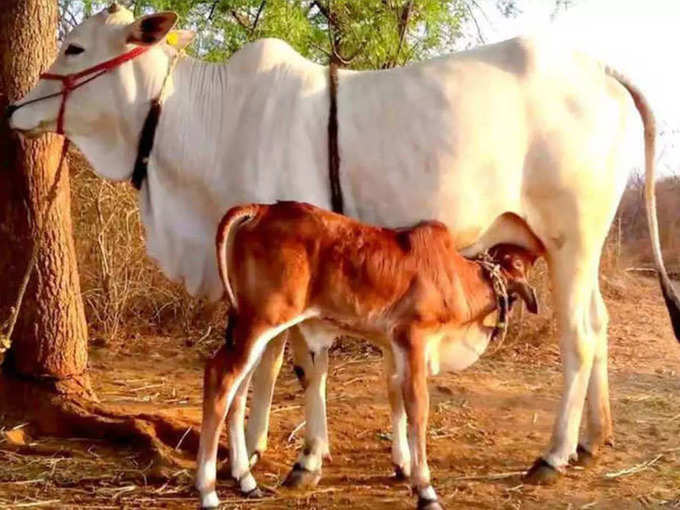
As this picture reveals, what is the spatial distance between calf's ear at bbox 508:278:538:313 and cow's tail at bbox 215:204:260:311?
46.3 inches

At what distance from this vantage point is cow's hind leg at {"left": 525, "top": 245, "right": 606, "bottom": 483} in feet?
15.2

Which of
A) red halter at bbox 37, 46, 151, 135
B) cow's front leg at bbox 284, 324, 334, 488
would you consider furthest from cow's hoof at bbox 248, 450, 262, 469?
red halter at bbox 37, 46, 151, 135

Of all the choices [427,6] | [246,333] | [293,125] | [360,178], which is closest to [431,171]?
[360,178]

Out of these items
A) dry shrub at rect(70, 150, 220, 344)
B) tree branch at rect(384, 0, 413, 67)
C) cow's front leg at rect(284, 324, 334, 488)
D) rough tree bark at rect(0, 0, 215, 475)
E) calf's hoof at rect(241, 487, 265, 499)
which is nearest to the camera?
calf's hoof at rect(241, 487, 265, 499)

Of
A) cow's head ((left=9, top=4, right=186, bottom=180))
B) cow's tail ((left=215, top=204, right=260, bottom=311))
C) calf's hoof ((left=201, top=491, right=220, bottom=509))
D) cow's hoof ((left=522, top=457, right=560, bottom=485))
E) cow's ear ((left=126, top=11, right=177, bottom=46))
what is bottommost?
cow's hoof ((left=522, top=457, right=560, bottom=485))

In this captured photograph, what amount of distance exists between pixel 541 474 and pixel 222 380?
160 centimetres

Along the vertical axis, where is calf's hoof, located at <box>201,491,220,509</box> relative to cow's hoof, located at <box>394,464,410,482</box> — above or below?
Answer: above

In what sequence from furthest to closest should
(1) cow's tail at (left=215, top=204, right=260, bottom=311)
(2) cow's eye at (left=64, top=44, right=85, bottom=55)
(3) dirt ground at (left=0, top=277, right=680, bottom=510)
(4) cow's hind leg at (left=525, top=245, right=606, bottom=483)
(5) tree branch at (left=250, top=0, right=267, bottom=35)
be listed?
(5) tree branch at (left=250, top=0, right=267, bottom=35) → (4) cow's hind leg at (left=525, top=245, right=606, bottom=483) → (2) cow's eye at (left=64, top=44, right=85, bottom=55) → (3) dirt ground at (left=0, top=277, right=680, bottom=510) → (1) cow's tail at (left=215, top=204, right=260, bottom=311)

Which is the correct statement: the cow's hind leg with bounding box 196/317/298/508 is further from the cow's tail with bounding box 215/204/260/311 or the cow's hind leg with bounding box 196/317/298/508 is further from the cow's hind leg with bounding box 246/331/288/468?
the cow's hind leg with bounding box 246/331/288/468

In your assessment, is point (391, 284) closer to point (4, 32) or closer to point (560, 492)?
point (560, 492)

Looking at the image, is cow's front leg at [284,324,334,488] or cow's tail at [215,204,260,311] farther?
cow's front leg at [284,324,334,488]

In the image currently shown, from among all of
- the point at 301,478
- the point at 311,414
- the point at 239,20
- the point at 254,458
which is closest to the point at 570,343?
the point at 311,414

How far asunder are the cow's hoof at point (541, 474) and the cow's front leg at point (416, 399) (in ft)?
2.62

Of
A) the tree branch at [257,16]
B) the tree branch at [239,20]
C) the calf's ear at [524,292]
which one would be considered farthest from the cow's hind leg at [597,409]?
the tree branch at [239,20]
